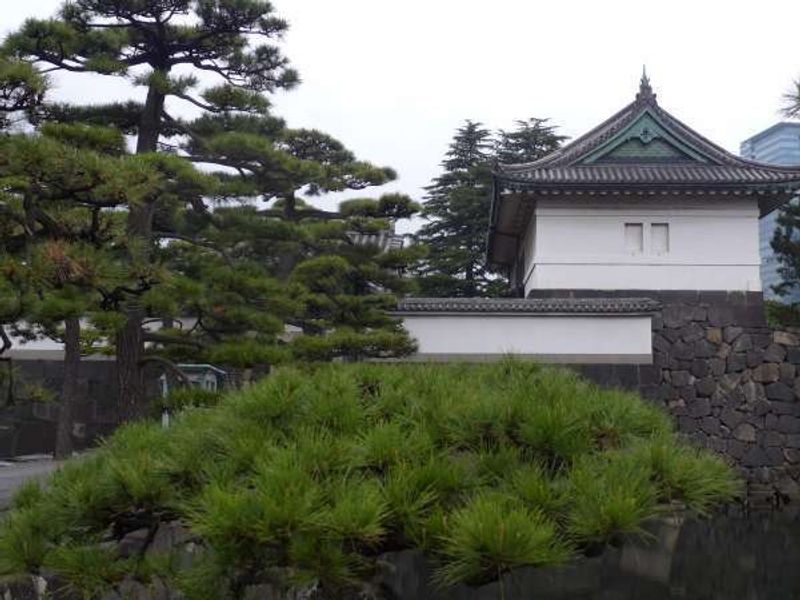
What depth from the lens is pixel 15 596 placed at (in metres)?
3.76

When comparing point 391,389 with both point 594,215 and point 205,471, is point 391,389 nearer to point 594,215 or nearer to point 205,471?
point 205,471

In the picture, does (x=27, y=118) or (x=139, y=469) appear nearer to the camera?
(x=139, y=469)

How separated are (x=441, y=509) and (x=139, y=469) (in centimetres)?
108

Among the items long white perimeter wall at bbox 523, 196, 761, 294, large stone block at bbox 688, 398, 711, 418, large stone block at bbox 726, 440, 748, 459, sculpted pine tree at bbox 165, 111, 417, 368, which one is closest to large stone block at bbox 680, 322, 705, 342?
long white perimeter wall at bbox 523, 196, 761, 294

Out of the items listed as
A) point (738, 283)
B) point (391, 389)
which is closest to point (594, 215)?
point (738, 283)

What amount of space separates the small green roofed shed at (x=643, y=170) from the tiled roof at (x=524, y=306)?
2.76 metres

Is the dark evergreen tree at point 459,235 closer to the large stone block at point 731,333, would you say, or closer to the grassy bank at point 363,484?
the large stone block at point 731,333

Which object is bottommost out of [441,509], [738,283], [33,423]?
[33,423]

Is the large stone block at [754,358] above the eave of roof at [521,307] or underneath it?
underneath

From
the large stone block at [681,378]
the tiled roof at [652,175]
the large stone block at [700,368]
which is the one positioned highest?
the tiled roof at [652,175]

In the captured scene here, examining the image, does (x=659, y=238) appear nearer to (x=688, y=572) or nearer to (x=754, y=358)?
(x=754, y=358)

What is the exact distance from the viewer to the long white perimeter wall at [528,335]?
13.5 metres

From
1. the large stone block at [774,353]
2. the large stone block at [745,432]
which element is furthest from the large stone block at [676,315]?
the large stone block at [745,432]

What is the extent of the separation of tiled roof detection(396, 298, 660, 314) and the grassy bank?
33.0ft
